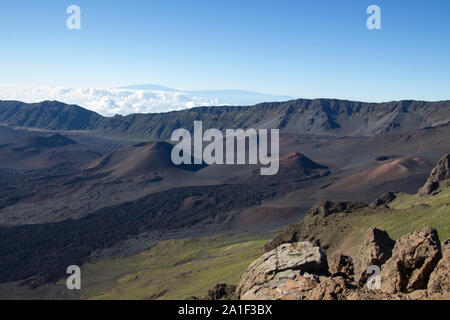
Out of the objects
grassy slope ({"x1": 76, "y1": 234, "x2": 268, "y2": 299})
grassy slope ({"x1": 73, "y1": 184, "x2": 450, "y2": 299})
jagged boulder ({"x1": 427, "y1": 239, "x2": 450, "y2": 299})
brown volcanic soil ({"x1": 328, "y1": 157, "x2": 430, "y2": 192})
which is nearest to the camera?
jagged boulder ({"x1": 427, "y1": 239, "x2": 450, "y2": 299})

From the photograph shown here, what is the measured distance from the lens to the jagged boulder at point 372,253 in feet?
57.7

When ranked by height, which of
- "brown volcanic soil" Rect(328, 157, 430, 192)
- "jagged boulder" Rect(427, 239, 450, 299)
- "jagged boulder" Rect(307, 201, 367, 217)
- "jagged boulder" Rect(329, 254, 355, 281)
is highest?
"jagged boulder" Rect(427, 239, 450, 299)

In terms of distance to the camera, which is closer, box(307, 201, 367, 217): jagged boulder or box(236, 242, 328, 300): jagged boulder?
box(236, 242, 328, 300): jagged boulder

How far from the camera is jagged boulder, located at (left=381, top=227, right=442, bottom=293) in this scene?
13469 millimetres

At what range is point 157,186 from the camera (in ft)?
324

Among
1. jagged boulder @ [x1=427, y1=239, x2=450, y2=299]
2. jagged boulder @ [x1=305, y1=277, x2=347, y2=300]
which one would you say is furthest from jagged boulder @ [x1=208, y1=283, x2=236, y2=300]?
jagged boulder @ [x1=427, y1=239, x2=450, y2=299]

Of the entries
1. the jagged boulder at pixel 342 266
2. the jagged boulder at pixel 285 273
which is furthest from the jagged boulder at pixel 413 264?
the jagged boulder at pixel 342 266

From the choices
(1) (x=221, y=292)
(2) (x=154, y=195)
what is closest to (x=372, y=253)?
(1) (x=221, y=292)

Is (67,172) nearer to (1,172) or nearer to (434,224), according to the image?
(1,172)

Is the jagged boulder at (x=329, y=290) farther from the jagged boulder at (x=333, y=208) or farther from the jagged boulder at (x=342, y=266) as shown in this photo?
the jagged boulder at (x=333, y=208)

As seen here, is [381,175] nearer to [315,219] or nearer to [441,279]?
[315,219]

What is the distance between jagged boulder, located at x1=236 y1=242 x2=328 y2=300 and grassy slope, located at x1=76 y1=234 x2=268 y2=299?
13173 millimetres

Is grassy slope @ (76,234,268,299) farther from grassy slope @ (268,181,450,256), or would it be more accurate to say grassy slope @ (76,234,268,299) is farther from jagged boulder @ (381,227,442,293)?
jagged boulder @ (381,227,442,293)
